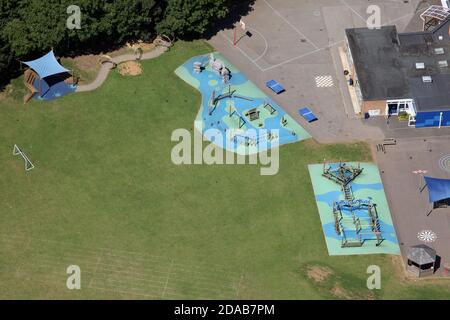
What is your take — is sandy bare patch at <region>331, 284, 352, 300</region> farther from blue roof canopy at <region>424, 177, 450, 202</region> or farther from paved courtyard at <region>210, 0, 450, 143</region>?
paved courtyard at <region>210, 0, 450, 143</region>

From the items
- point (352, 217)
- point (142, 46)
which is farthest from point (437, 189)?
point (142, 46)

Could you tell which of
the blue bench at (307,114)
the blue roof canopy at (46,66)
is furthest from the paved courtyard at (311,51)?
the blue roof canopy at (46,66)

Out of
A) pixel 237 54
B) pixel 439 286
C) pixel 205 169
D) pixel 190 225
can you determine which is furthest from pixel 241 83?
pixel 439 286

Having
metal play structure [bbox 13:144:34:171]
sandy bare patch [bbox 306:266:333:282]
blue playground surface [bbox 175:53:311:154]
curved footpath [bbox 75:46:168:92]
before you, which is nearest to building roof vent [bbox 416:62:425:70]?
blue playground surface [bbox 175:53:311:154]

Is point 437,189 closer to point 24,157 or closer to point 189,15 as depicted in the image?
point 189,15

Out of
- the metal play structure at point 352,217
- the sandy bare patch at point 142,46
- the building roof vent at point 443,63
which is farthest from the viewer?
the sandy bare patch at point 142,46

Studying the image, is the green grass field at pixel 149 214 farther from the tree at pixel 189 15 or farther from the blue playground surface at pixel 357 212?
the tree at pixel 189 15
